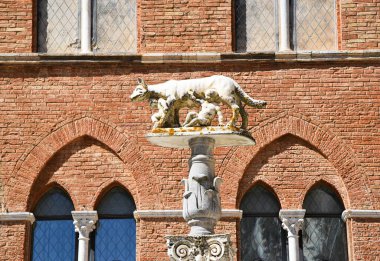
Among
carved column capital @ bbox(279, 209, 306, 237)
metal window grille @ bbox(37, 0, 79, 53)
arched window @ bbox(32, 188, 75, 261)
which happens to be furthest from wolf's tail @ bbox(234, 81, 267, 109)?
metal window grille @ bbox(37, 0, 79, 53)

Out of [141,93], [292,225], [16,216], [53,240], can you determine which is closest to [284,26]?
[292,225]

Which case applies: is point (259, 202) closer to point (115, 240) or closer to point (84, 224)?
point (115, 240)

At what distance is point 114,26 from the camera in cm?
1750

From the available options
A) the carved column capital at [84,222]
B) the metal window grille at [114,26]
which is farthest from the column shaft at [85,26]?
the carved column capital at [84,222]

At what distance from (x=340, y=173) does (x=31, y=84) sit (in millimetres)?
4585

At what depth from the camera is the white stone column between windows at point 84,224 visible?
16.1m

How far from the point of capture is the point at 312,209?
54.0 ft

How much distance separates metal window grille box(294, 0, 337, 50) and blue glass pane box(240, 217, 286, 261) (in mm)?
2727

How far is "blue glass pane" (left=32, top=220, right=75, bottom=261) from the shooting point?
16297 millimetres

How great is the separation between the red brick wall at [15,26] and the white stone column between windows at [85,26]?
30.6 inches

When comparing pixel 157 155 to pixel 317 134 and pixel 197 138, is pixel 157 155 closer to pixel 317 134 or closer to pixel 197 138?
pixel 317 134

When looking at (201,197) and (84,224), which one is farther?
(84,224)

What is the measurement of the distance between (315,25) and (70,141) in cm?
406

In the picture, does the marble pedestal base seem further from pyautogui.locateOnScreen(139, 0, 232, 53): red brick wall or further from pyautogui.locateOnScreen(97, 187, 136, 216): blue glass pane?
pyautogui.locateOnScreen(139, 0, 232, 53): red brick wall
